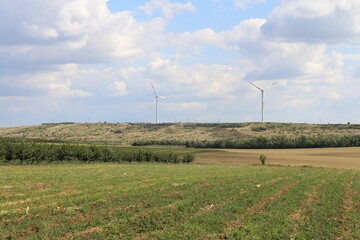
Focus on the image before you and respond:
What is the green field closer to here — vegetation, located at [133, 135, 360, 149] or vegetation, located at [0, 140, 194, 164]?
vegetation, located at [0, 140, 194, 164]

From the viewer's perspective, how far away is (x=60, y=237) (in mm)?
14578

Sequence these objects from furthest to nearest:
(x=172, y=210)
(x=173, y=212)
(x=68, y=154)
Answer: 1. (x=68, y=154)
2. (x=172, y=210)
3. (x=173, y=212)

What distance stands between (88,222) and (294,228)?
9.01 m

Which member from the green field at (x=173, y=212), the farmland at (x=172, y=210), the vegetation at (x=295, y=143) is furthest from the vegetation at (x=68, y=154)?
the vegetation at (x=295, y=143)

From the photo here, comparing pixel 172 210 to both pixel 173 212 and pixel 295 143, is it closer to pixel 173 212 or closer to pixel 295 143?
pixel 173 212

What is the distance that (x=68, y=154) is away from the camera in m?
63.8

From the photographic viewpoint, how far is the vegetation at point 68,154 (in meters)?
55.6

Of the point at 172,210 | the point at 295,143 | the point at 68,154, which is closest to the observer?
the point at 172,210

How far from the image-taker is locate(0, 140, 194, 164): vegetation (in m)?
55.6

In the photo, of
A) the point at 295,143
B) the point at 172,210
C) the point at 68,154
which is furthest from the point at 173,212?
the point at 295,143

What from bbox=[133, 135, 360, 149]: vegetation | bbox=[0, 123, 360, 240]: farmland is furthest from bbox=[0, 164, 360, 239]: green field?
bbox=[133, 135, 360, 149]: vegetation

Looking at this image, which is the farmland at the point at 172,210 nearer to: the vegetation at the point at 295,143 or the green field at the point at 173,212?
the green field at the point at 173,212

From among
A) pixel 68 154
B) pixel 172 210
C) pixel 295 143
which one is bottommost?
pixel 295 143

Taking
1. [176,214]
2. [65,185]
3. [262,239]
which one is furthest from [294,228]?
[65,185]
